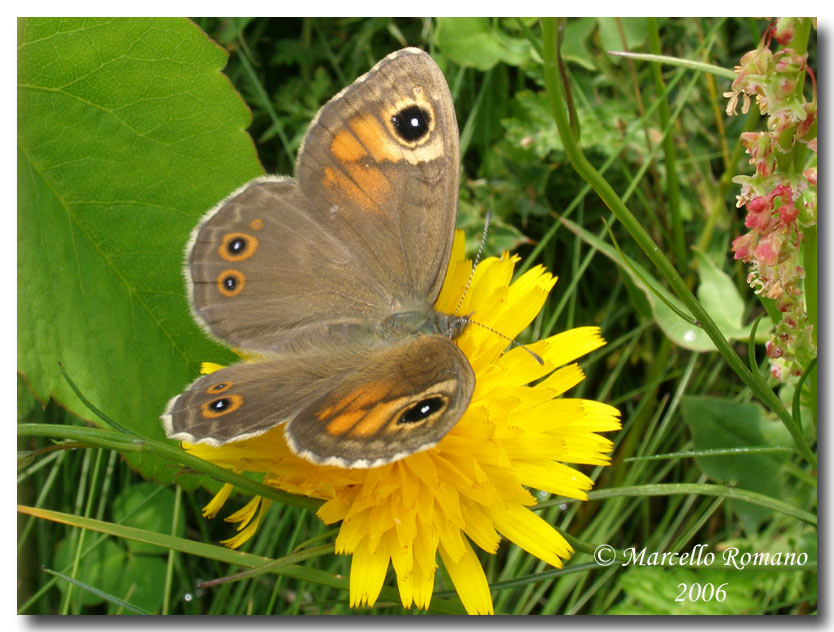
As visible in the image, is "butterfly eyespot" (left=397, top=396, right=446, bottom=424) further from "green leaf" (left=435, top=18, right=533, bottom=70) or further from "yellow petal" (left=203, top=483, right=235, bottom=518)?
"green leaf" (left=435, top=18, right=533, bottom=70)

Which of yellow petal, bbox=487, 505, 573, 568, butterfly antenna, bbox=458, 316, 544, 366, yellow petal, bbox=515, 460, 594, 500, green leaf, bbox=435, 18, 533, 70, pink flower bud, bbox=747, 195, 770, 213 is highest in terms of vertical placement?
green leaf, bbox=435, 18, 533, 70

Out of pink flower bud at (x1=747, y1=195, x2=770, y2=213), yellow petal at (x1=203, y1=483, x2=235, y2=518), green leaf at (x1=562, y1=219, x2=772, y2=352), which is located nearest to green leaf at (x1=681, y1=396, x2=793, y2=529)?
green leaf at (x1=562, y1=219, x2=772, y2=352)

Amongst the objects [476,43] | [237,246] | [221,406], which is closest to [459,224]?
[476,43]

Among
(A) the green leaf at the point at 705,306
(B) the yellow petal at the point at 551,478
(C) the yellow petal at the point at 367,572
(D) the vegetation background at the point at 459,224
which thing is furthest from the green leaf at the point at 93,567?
(A) the green leaf at the point at 705,306

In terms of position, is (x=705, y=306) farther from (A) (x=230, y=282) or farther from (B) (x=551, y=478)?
(A) (x=230, y=282)

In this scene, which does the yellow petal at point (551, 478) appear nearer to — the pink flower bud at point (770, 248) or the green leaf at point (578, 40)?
the pink flower bud at point (770, 248)

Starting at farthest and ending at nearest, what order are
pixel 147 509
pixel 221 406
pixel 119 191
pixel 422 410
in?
pixel 147 509 < pixel 119 191 < pixel 221 406 < pixel 422 410
